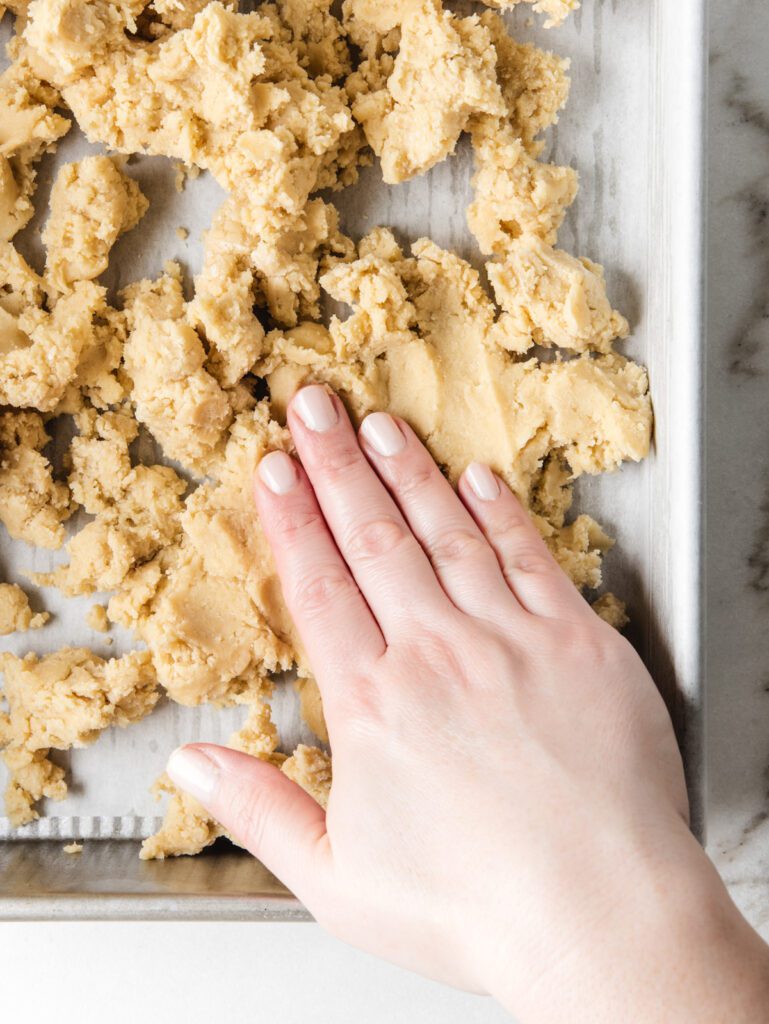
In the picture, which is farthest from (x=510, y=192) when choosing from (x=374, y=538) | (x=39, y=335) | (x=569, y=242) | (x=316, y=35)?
(x=39, y=335)

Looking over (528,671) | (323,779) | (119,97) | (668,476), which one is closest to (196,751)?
(323,779)

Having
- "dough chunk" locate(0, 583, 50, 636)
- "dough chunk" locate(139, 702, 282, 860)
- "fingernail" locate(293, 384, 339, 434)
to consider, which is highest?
"fingernail" locate(293, 384, 339, 434)

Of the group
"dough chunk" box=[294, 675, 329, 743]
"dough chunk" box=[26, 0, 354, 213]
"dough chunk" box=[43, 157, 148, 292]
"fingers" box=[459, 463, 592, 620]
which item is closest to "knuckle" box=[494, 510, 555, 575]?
"fingers" box=[459, 463, 592, 620]

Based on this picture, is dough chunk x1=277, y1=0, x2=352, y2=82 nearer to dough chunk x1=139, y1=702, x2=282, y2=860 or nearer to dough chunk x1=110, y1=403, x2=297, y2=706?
dough chunk x1=110, y1=403, x2=297, y2=706

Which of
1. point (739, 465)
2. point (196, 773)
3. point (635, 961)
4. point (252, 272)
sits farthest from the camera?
point (739, 465)

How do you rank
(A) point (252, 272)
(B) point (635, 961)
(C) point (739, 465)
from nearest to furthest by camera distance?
(B) point (635, 961) < (A) point (252, 272) < (C) point (739, 465)

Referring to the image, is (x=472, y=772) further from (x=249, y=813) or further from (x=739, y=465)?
(x=739, y=465)
